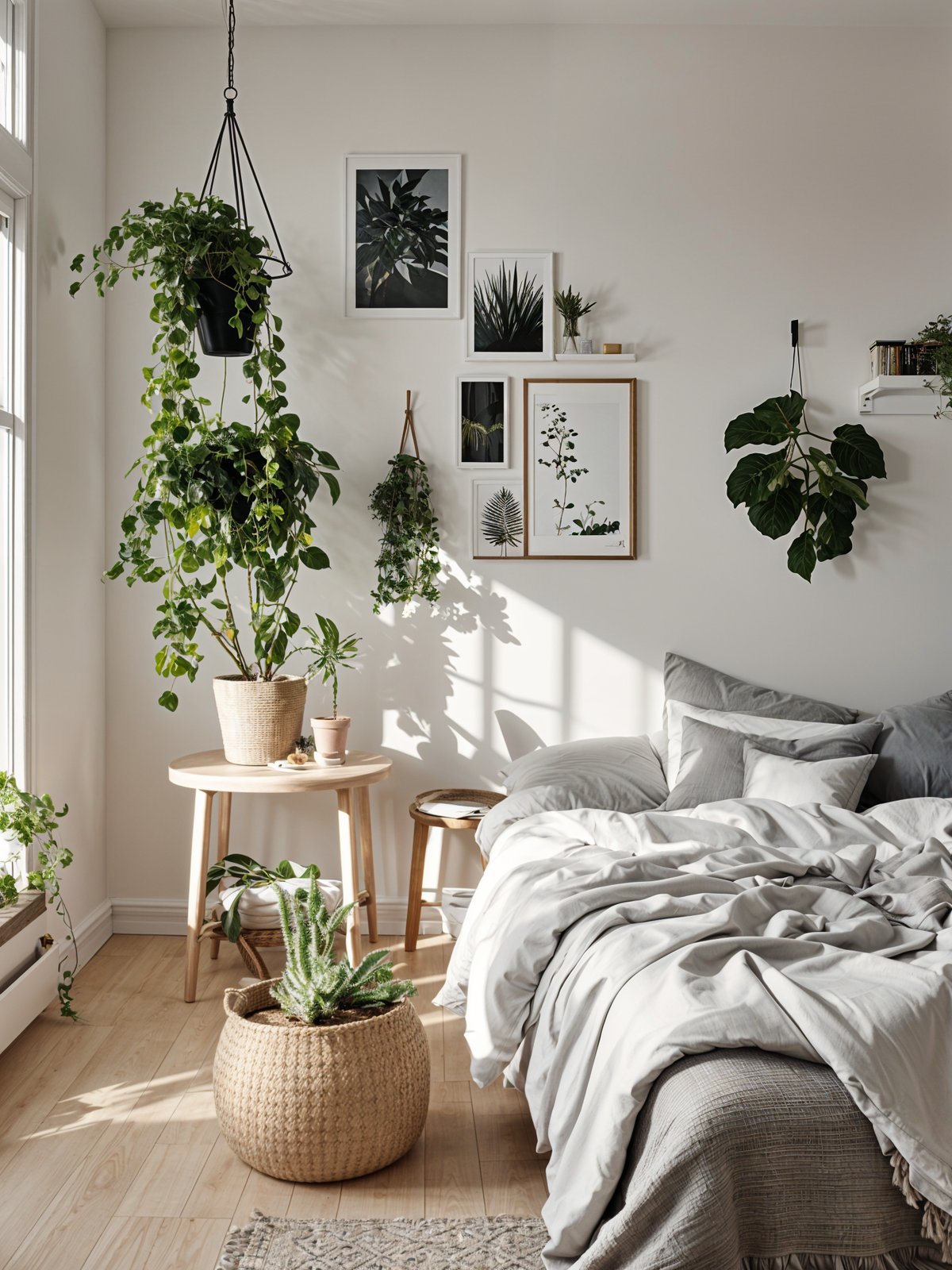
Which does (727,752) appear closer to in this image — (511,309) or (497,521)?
(497,521)

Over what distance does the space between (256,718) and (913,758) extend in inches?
79.6

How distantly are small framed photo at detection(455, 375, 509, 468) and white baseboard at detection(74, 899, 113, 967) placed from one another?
1966mm

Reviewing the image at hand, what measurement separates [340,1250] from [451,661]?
210cm

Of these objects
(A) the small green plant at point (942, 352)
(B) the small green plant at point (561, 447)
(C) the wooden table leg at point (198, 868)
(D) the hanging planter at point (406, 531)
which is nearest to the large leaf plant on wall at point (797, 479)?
(A) the small green plant at point (942, 352)

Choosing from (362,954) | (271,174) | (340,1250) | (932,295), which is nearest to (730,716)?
(362,954)

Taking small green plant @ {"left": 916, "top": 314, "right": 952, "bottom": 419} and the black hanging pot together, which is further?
small green plant @ {"left": 916, "top": 314, "right": 952, "bottom": 419}

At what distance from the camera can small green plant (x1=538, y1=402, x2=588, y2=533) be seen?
145 inches

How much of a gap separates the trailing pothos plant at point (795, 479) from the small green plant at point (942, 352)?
0.91 feet

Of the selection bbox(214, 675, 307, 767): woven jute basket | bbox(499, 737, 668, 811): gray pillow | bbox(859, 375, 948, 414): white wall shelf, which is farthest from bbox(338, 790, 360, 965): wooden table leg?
bbox(859, 375, 948, 414): white wall shelf

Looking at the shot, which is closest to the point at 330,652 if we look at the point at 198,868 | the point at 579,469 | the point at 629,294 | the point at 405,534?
the point at 405,534

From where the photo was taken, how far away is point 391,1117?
2115 millimetres

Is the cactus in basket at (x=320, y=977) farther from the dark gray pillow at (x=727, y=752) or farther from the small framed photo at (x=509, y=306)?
the small framed photo at (x=509, y=306)

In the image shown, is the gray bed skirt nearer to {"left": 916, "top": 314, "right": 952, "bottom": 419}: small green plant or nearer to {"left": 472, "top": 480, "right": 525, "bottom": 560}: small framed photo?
{"left": 472, "top": 480, "right": 525, "bottom": 560}: small framed photo

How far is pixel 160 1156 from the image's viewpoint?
2234mm
